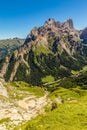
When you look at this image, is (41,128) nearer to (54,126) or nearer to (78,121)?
(54,126)

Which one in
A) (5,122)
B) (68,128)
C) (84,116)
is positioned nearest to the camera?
(68,128)

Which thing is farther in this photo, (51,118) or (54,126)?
(51,118)

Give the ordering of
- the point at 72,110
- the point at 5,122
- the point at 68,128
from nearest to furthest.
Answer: the point at 68,128 < the point at 72,110 < the point at 5,122

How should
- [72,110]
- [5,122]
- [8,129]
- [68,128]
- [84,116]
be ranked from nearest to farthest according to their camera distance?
1. [68,128]
2. [84,116]
3. [72,110]
4. [8,129]
5. [5,122]

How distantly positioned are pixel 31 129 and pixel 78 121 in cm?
542

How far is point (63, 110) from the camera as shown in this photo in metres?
26.5

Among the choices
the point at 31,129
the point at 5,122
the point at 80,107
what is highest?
the point at 80,107

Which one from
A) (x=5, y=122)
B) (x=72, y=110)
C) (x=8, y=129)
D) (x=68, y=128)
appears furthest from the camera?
(x=5, y=122)

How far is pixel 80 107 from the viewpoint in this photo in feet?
87.6

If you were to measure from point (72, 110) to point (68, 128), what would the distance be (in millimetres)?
3535

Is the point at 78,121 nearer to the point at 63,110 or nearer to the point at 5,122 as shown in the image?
the point at 63,110

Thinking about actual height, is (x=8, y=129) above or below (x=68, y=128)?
below

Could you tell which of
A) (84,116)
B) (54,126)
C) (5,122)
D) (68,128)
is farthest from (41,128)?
(5,122)

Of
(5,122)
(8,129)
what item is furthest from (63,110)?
(5,122)
